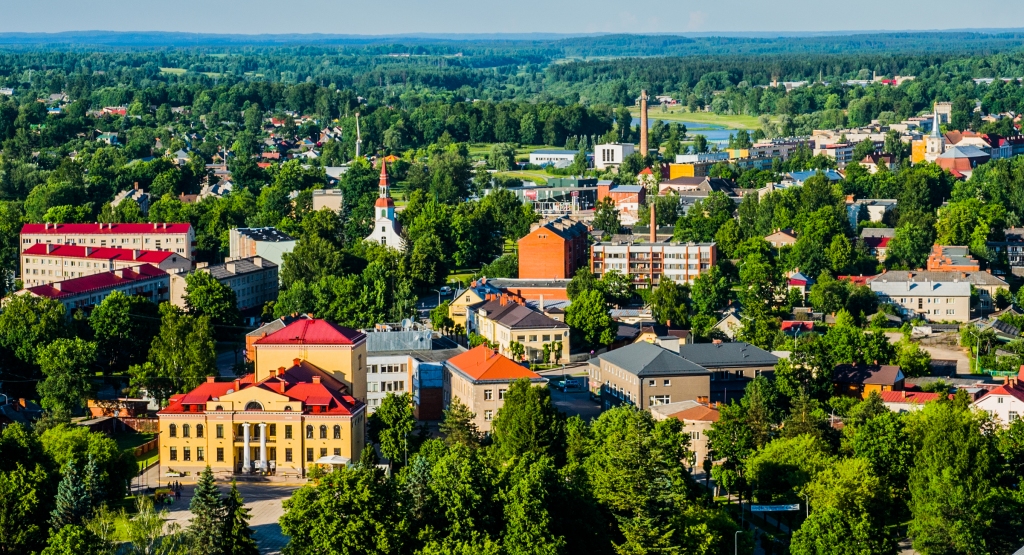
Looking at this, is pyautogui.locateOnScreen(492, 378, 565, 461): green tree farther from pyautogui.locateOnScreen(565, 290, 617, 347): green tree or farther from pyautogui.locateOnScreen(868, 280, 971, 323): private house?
pyautogui.locateOnScreen(868, 280, 971, 323): private house

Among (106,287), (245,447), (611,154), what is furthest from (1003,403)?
(611,154)

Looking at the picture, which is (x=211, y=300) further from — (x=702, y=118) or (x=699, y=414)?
(x=702, y=118)

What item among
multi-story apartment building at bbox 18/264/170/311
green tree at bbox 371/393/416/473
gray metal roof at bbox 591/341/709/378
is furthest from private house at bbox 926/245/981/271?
green tree at bbox 371/393/416/473

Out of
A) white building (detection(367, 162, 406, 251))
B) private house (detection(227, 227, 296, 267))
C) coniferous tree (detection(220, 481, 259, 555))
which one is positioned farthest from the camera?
white building (detection(367, 162, 406, 251))

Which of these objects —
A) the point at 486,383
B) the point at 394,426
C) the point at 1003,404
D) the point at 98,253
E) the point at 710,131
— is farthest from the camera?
the point at 710,131

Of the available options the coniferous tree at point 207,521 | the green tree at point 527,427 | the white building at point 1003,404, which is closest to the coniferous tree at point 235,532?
the coniferous tree at point 207,521

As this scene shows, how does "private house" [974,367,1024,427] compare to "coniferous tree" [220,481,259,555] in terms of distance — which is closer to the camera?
"coniferous tree" [220,481,259,555]

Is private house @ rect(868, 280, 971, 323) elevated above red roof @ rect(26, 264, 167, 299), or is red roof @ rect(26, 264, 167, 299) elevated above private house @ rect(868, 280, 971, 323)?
red roof @ rect(26, 264, 167, 299)
